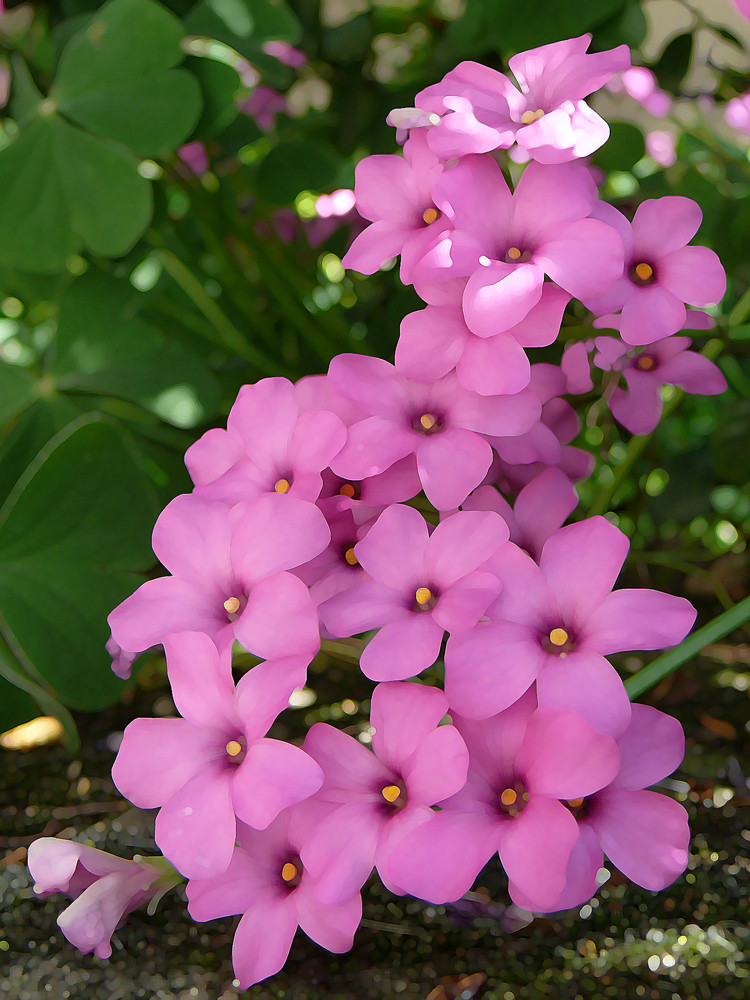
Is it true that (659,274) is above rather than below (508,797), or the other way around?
above

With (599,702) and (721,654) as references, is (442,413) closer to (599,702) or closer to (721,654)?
(599,702)

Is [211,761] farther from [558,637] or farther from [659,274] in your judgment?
[659,274]

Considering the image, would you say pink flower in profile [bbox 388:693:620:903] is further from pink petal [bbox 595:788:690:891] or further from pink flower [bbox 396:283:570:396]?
pink flower [bbox 396:283:570:396]

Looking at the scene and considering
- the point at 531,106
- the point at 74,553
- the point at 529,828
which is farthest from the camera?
the point at 74,553

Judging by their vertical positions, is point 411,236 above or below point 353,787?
above

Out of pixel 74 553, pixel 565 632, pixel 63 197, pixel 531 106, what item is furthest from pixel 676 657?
pixel 63 197

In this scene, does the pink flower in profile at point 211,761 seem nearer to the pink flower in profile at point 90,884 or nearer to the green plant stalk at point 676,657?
the pink flower in profile at point 90,884

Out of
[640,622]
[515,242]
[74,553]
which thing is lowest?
[74,553]

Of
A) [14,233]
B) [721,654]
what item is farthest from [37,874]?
[721,654]
